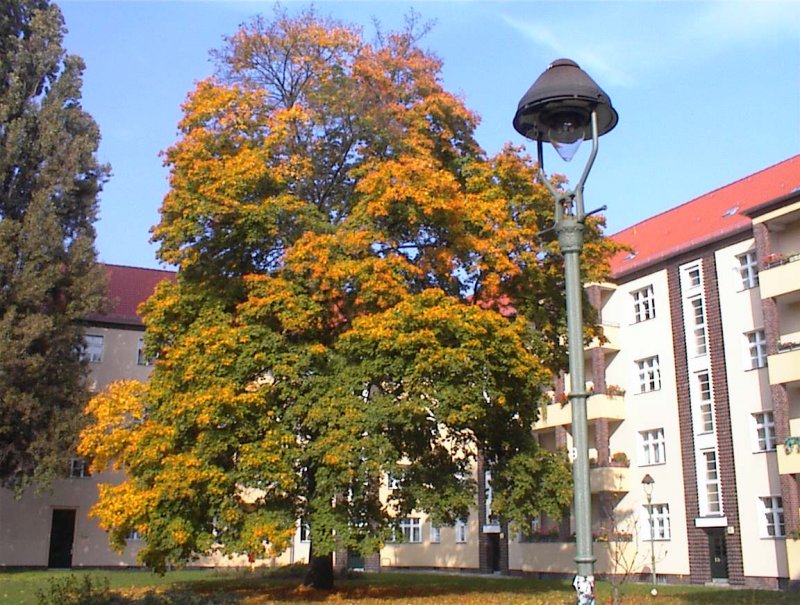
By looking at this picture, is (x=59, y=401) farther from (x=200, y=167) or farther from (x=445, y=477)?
(x=445, y=477)

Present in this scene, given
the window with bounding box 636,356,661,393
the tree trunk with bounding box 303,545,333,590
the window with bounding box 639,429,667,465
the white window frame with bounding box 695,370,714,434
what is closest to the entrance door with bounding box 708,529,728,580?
the window with bounding box 639,429,667,465

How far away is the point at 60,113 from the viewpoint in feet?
122

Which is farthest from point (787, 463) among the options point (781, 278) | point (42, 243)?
point (42, 243)

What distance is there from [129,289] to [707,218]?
1146 inches

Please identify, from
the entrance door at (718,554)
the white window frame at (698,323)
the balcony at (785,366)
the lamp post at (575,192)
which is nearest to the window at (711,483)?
the entrance door at (718,554)

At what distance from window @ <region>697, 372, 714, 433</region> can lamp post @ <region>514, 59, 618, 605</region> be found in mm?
28454

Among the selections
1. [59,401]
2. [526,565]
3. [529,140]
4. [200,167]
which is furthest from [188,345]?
[526,565]

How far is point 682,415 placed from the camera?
116 feet

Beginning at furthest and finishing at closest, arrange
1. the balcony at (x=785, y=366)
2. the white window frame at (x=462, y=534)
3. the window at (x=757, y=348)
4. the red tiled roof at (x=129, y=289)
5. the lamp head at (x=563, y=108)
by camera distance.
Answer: the white window frame at (x=462, y=534) < the red tiled roof at (x=129, y=289) < the window at (x=757, y=348) < the balcony at (x=785, y=366) < the lamp head at (x=563, y=108)

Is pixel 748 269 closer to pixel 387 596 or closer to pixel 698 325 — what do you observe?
pixel 698 325

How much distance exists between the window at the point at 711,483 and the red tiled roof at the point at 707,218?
8247mm

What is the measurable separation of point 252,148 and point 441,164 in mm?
4967

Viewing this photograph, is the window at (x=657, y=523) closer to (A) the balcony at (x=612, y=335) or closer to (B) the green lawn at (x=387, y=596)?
(A) the balcony at (x=612, y=335)

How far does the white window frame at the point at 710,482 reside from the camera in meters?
33.4
